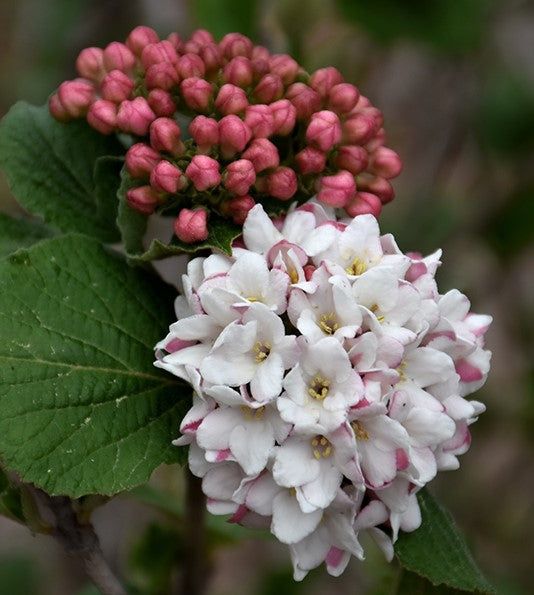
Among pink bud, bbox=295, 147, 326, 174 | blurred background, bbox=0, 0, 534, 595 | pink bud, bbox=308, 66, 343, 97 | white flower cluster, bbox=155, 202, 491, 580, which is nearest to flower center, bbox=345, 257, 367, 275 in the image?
white flower cluster, bbox=155, 202, 491, 580

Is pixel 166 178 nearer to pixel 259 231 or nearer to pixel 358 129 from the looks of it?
pixel 259 231

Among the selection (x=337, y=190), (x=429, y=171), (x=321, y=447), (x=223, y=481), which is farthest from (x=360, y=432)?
(x=429, y=171)

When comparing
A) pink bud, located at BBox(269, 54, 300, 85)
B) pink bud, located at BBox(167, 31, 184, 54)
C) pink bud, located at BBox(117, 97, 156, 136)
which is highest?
pink bud, located at BBox(269, 54, 300, 85)

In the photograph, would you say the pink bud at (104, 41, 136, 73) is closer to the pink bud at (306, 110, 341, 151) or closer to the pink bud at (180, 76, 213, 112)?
the pink bud at (180, 76, 213, 112)

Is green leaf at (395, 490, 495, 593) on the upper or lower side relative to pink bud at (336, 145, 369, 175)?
lower

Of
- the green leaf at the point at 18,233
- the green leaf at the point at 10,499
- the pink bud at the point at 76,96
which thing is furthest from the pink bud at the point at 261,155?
the green leaf at the point at 10,499
